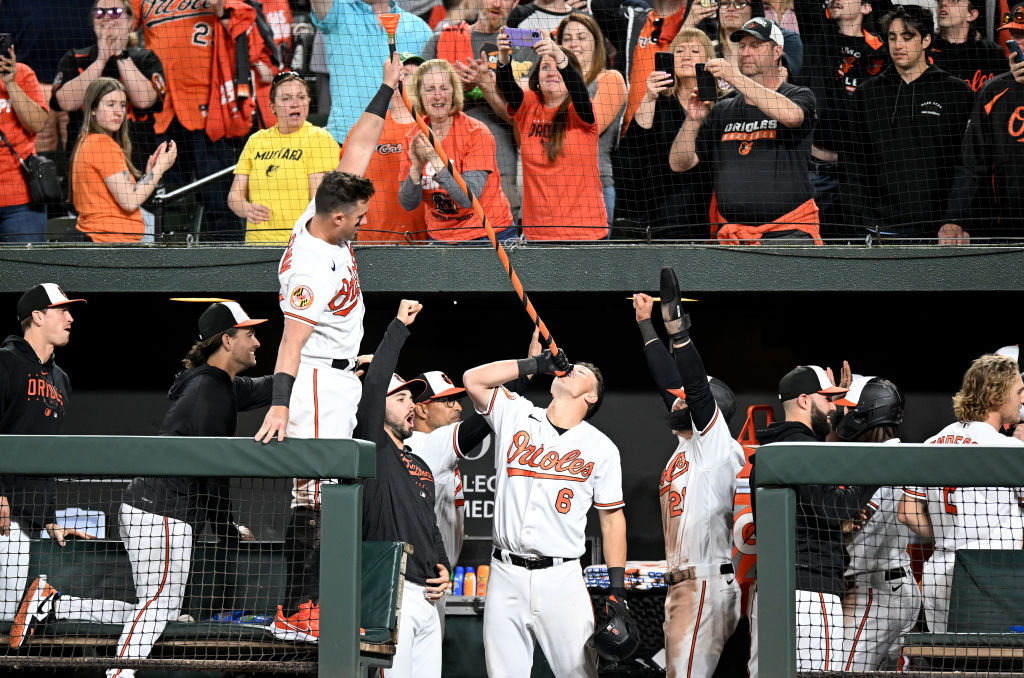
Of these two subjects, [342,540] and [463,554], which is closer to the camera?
[342,540]

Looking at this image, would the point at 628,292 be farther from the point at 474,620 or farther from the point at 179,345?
the point at 179,345

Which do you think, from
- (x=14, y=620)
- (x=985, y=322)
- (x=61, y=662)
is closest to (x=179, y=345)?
(x=14, y=620)

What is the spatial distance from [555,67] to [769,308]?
2.27 metres

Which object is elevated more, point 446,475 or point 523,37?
point 523,37

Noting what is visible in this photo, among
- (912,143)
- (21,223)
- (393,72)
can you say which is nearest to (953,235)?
(912,143)

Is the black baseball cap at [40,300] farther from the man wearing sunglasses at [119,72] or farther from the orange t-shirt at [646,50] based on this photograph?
the orange t-shirt at [646,50]

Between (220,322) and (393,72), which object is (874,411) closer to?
(393,72)

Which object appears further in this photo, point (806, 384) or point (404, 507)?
point (806, 384)

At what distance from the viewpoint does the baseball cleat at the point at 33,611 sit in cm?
371

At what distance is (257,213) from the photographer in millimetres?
6449

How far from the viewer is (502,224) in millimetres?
6309

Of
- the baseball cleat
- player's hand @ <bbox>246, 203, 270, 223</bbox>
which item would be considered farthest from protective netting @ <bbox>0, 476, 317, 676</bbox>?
player's hand @ <bbox>246, 203, 270, 223</bbox>

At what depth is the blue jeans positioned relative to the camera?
6863 mm

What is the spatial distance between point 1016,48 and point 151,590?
569cm
